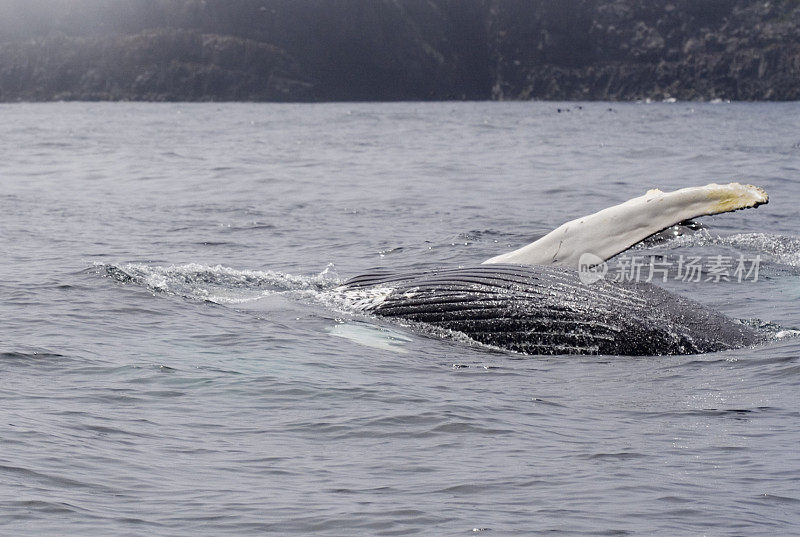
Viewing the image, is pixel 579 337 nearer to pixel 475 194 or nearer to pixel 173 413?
pixel 173 413

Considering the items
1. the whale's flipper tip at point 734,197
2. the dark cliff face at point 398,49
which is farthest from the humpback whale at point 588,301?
the dark cliff face at point 398,49

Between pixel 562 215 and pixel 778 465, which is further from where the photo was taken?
pixel 562 215

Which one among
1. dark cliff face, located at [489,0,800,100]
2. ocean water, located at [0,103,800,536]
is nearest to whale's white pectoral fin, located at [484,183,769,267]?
ocean water, located at [0,103,800,536]

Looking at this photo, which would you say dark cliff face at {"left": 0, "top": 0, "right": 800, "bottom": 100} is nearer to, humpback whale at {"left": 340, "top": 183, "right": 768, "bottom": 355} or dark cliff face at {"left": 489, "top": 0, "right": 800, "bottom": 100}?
dark cliff face at {"left": 489, "top": 0, "right": 800, "bottom": 100}

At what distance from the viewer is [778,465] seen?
7359 millimetres

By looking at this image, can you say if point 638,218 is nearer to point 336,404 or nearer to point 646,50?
point 336,404

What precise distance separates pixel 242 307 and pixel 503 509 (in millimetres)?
6835

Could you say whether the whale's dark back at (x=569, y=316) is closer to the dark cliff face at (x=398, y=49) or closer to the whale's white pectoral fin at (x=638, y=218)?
the whale's white pectoral fin at (x=638, y=218)

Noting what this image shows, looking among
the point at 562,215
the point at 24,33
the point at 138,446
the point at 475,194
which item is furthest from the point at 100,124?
the point at 24,33

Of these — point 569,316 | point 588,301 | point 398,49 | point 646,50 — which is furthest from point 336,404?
point 646,50

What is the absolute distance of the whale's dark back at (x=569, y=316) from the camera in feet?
33.9

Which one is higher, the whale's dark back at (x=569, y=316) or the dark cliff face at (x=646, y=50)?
the dark cliff face at (x=646, y=50)

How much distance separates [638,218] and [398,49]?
16808cm

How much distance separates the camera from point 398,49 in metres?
175
